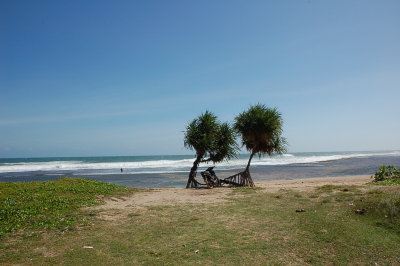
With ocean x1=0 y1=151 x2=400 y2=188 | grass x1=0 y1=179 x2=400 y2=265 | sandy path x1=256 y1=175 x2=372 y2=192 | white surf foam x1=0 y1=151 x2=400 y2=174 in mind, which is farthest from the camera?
white surf foam x1=0 y1=151 x2=400 y2=174

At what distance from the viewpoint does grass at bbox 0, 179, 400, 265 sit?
24.6ft

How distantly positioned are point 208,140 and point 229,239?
50.3 ft

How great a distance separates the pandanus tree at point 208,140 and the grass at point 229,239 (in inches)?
444

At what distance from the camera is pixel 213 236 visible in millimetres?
9297

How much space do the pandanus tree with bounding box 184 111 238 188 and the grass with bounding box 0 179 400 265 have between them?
37.0ft

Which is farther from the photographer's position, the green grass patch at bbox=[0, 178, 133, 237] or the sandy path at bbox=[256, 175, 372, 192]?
the sandy path at bbox=[256, 175, 372, 192]

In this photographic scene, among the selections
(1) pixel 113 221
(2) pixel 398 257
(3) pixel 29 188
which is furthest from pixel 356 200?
(3) pixel 29 188

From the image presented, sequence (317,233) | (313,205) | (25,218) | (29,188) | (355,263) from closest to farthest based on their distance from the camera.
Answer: (355,263), (317,233), (25,218), (313,205), (29,188)

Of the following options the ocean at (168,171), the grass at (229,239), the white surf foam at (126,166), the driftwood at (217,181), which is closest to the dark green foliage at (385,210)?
Result: the grass at (229,239)

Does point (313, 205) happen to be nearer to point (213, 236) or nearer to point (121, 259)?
point (213, 236)

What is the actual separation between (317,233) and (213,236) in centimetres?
323

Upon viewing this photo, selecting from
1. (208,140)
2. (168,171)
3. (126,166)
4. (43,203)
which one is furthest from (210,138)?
(126,166)

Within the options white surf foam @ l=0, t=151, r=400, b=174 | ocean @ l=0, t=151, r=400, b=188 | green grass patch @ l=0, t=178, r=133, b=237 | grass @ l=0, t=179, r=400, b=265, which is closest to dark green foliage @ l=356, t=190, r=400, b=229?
grass @ l=0, t=179, r=400, b=265

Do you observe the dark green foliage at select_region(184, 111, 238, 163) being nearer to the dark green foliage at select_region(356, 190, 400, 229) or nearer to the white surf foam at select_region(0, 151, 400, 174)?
the dark green foliage at select_region(356, 190, 400, 229)
